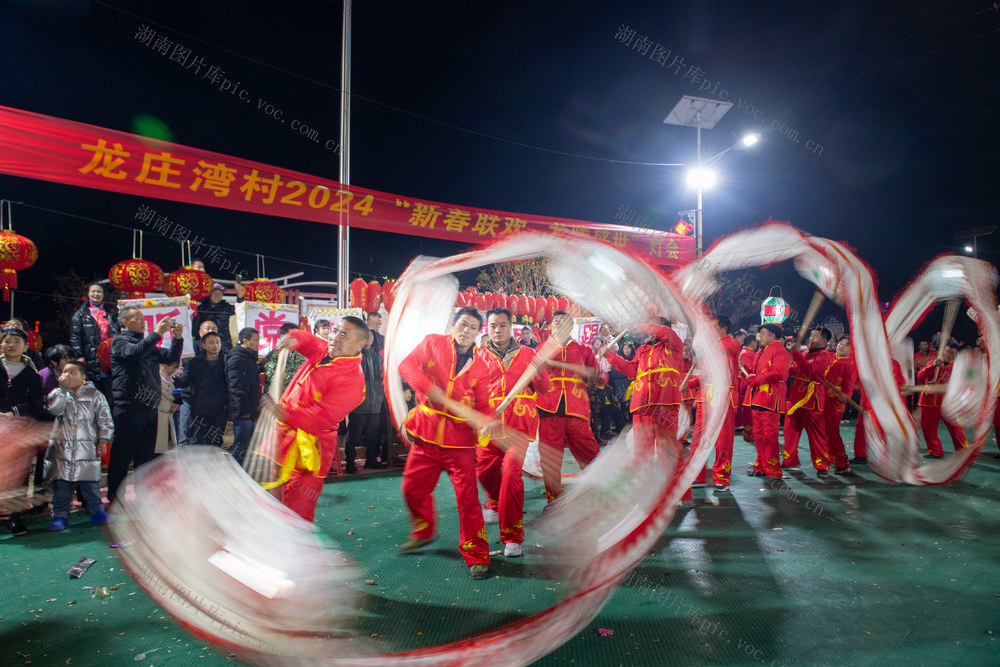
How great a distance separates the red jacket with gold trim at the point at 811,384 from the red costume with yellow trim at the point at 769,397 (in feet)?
1.37

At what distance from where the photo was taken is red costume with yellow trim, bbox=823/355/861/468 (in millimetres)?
6941

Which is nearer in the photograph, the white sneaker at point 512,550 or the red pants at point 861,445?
the white sneaker at point 512,550

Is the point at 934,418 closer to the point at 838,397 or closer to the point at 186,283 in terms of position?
the point at 838,397

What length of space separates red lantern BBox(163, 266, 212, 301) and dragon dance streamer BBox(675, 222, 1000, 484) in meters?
6.29

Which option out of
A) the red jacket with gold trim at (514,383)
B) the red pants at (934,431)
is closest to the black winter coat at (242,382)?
the red jacket with gold trim at (514,383)

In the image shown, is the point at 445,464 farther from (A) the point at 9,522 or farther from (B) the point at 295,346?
(A) the point at 9,522

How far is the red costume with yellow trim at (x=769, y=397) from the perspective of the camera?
626cm

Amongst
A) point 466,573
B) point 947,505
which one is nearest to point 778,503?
point 947,505

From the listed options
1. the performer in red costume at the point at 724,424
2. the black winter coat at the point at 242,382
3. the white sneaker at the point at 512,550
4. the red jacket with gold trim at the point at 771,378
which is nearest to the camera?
the white sneaker at the point at 512,550

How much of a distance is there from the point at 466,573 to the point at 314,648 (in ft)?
3.86

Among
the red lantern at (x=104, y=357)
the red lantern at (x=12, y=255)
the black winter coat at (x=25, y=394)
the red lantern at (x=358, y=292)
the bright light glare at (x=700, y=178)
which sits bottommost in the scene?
the black winter coat at (x=25, y=394)

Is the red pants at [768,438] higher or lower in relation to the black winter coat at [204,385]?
lower

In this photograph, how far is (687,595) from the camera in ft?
10.9

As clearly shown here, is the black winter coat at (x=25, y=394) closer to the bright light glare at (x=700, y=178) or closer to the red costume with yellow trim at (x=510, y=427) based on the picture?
the red costume with yellow trim at (x=510, y=427)
